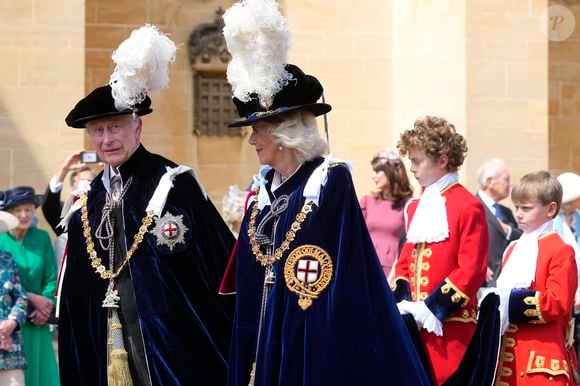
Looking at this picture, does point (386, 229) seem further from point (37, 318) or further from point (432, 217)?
point (432, 217)

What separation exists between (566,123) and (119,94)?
8.04 meters

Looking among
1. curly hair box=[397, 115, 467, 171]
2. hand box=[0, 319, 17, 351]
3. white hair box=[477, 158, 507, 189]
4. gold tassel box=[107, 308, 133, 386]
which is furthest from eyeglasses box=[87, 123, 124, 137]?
white hair box=[477, 158, 507, 189]

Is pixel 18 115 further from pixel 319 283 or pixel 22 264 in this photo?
pixel 319 283

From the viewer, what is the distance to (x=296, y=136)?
5.54m

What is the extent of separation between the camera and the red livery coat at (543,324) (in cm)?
685

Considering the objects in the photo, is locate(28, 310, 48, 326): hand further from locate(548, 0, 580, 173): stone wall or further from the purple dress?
Answer: locate(548, 0, 580, 173): stone wall

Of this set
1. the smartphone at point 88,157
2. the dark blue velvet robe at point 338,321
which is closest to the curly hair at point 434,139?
the dark blue velvet robe at point 338,321

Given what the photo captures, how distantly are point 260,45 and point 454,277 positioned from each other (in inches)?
76.8

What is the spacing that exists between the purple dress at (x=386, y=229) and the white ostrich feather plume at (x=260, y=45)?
15.3 ft

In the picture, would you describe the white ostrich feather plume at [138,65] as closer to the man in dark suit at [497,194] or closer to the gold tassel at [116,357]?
the gold tassel at [116,357]

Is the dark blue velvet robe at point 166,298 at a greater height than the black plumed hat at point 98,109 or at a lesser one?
lesser

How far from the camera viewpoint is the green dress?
9109 mm

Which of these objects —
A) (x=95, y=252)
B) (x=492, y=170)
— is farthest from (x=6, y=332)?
(x=492, y=170)

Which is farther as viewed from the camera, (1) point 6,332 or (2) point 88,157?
(2) point 88,157
